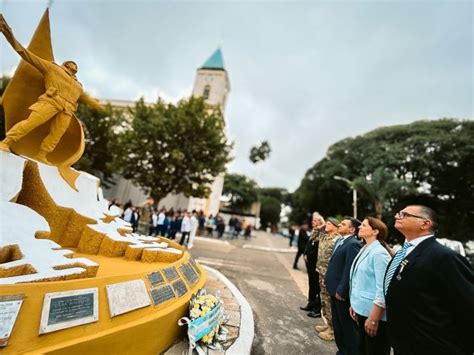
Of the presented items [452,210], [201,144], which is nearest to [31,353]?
[201,144]

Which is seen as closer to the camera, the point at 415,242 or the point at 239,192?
the point at 415,242

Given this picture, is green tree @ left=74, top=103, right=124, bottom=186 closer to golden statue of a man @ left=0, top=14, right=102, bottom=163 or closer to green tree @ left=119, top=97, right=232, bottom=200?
green tree @ left=119, top=97, right=232, bottom=200

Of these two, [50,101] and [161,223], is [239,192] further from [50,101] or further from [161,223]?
[50,101]

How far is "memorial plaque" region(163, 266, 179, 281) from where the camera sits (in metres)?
3.13

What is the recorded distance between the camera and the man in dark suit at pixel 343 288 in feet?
9.69

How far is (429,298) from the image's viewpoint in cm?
180

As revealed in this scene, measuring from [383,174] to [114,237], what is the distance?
2208cm

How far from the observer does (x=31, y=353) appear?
1681 millimetres

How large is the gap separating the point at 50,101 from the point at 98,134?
1640 centimetres

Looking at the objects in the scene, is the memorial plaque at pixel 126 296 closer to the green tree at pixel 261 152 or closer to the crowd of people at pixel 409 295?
the crowd of people at pixel 409 295

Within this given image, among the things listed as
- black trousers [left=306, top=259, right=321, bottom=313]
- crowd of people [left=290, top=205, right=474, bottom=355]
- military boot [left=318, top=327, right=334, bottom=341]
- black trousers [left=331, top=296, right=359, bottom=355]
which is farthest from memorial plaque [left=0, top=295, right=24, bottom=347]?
black trousers [left=306, top=259, right=321, bottom=313]

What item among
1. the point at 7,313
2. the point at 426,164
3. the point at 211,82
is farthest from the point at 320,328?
the point at 211,82

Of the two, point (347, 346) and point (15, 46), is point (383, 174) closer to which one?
point (347, 346)

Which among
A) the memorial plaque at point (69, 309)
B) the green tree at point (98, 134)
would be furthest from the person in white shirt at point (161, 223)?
the memorial plaque at point (69, 309)
